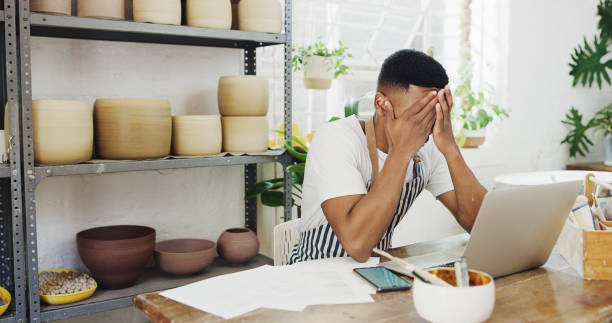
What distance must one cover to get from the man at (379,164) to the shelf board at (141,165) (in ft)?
1.80

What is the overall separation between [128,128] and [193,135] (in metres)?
0.26

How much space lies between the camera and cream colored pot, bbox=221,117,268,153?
88.3 inches

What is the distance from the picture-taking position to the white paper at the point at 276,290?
1.04 m

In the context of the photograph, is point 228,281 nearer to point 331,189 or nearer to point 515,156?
point 331,189

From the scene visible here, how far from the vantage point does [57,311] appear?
185 cm

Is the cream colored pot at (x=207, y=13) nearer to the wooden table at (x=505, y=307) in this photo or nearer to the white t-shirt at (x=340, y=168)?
the white t-shirt at (x=340, y=168)

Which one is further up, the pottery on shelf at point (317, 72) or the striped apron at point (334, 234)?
the pottery on shelf at point (317, 72)

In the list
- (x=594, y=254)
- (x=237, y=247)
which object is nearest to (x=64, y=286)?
(x=237, y=247)

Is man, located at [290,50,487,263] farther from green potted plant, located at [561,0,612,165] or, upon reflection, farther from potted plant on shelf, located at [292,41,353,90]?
green potted plant, located at [561,0,612,165]

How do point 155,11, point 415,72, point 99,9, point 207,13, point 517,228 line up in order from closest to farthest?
point 517,228, point 415,72, point 99,9, point 155,11, point 207,13

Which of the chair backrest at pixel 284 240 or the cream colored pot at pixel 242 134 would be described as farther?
the cream colored pot at pixel 242 134

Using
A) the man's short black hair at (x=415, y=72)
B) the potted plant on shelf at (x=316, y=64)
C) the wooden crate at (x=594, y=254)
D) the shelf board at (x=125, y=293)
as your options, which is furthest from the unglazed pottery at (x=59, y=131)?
the wooden crate at (x=594, y=254)

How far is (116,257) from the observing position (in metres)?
1.97

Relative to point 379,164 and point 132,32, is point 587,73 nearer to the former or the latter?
point 379,164
